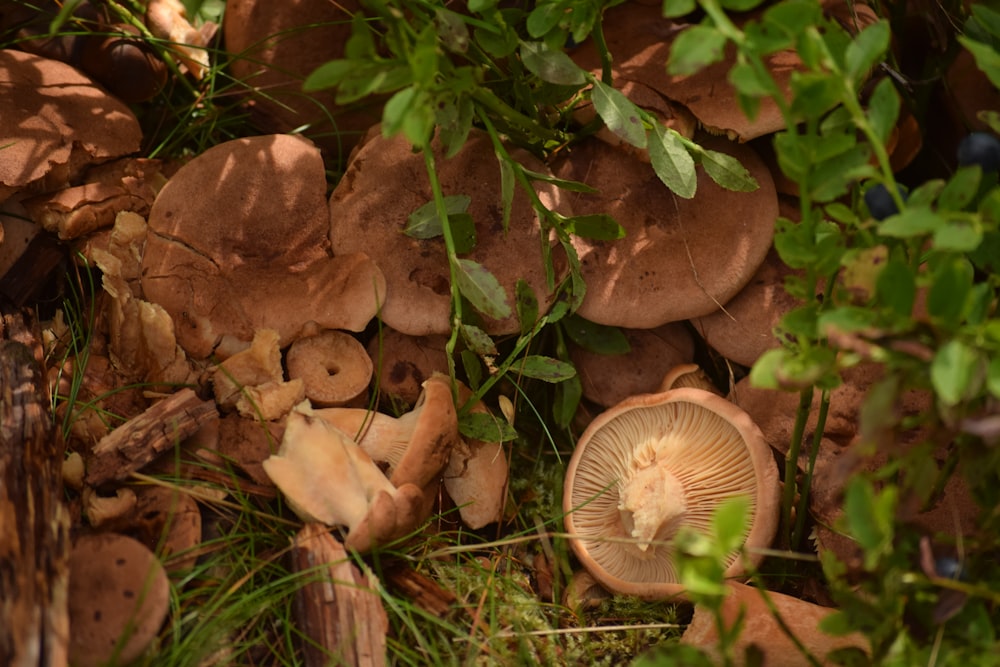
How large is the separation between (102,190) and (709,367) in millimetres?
1776

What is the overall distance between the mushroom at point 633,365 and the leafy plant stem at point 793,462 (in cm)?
42

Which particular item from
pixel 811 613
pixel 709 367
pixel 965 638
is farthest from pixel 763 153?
pixel 965 638

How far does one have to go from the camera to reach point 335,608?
6.53 feet

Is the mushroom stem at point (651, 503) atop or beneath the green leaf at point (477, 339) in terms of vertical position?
beneath

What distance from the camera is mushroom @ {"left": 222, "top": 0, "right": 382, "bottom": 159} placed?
259 centimetres

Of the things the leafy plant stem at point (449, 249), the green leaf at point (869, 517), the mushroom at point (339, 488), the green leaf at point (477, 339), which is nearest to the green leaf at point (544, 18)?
the leafy plant stem at point (449, 249)

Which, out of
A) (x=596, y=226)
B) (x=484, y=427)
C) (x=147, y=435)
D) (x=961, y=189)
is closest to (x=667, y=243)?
(x=596, y=226)

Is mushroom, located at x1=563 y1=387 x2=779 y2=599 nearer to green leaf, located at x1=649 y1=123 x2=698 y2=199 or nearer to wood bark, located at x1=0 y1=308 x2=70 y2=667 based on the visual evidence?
green leaf, located at x1=649 y1=123 x2=698 y2=199

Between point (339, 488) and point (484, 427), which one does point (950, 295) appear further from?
point (339, 488)

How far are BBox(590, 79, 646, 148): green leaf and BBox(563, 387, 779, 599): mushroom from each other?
0.66 metres

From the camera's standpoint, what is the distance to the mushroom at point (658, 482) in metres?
2.17

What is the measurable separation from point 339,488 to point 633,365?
0.90 meters

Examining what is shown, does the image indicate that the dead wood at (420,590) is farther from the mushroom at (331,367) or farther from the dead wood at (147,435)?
the dead wood at (147,435)

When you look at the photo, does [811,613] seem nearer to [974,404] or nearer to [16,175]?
[974,404]
